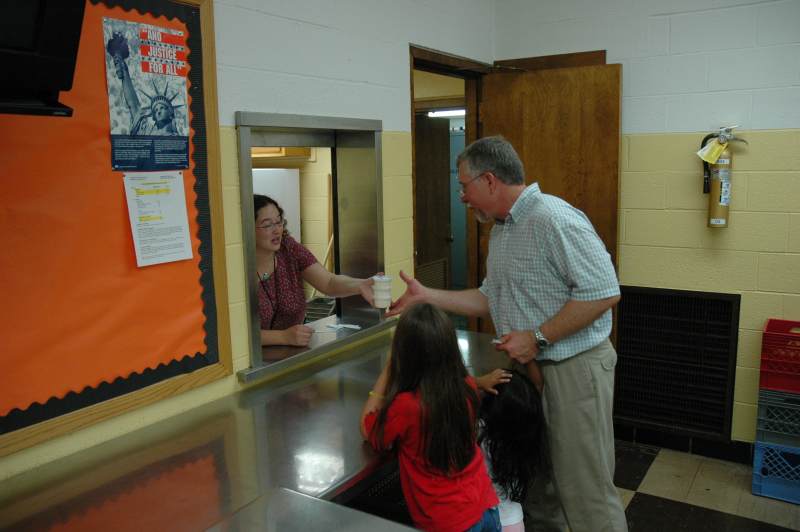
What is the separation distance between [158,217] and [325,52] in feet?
3.35

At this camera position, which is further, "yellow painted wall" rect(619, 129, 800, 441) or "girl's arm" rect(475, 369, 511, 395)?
"yellow painted wall" rect(619, 129, 800, 441)

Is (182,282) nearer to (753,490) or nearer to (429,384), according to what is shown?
(429,384)

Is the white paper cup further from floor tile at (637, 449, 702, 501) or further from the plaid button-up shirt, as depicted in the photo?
floor tile at (637, 449, 702, 501)

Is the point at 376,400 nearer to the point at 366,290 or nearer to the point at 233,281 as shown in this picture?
the point at 233,281

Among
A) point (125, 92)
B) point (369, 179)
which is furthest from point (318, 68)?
point (125, 92)

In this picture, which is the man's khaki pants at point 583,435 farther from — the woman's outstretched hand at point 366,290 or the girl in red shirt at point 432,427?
the woman's outstretched hand at point 366,290

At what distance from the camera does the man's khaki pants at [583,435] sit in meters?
2.25

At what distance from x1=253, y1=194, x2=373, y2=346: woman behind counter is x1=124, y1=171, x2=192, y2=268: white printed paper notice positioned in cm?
60

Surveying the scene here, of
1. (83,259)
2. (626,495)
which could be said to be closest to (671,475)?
(626,495)

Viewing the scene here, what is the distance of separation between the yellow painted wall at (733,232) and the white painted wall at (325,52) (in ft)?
4.40

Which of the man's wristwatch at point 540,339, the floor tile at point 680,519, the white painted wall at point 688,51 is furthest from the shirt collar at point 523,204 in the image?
the white painted wall at point 688,51

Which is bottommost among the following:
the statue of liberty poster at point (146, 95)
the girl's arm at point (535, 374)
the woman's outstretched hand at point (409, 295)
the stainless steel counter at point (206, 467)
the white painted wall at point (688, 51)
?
the stainless steel counter at point (206, 467)

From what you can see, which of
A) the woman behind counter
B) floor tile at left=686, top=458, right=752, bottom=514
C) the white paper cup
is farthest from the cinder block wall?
the white paper cup

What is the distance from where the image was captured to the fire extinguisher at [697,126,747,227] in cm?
345
